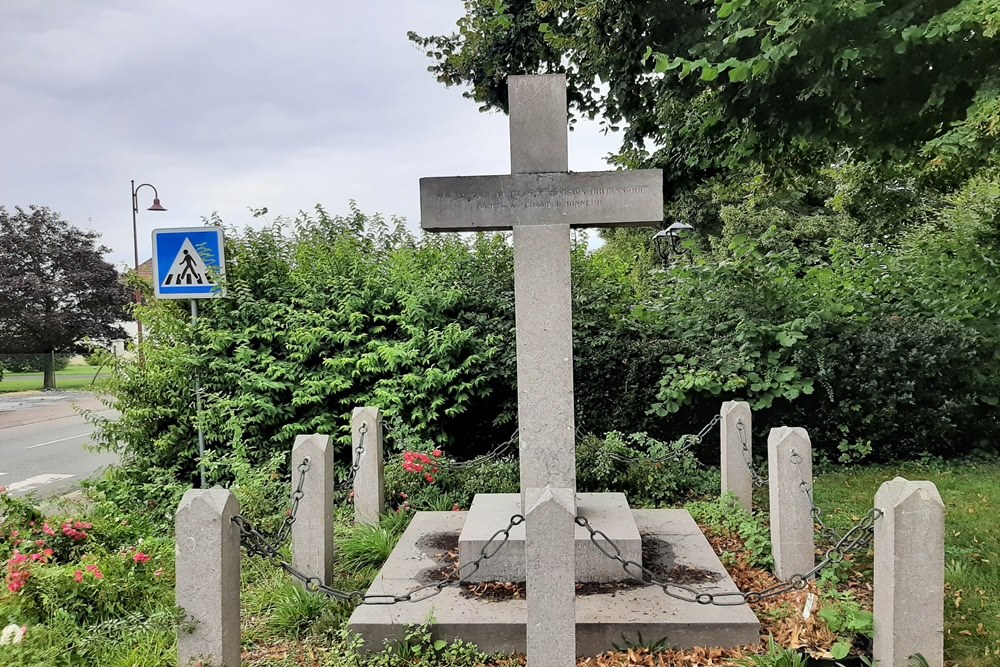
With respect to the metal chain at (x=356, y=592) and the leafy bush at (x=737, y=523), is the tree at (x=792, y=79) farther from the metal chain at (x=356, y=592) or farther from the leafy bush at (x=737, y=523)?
the metal chain at (x=356, y=592)

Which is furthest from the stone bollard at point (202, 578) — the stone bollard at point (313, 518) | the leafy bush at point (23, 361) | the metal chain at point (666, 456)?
the leafy bush at point (23, 361)

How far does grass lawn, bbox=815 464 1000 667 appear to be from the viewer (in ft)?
12.3

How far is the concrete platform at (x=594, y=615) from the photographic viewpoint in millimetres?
3631

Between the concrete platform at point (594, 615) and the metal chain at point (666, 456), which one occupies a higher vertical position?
the metal chain at point (666, 456)

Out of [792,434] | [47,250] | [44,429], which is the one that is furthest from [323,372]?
[47,250]

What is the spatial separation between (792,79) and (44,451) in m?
13.5

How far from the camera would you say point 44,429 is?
49.9 ft

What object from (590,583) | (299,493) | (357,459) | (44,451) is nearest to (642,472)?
(590,583)

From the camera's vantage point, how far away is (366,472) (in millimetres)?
5863

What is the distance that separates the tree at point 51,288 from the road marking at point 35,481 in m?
21.7

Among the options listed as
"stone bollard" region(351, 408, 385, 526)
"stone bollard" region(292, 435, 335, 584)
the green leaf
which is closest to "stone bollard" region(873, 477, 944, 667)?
the green leaf

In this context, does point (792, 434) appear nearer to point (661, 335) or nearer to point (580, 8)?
point (661, 335)

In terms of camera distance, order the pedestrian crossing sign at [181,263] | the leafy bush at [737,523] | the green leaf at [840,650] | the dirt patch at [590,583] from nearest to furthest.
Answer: the green leaf at [840,650]
the dirt patch at [590,583]
the leafy bush at [737,523]
the pedestrian crossing sign at [181,263]

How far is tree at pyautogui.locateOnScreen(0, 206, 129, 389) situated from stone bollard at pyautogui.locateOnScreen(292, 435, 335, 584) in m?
29.2
